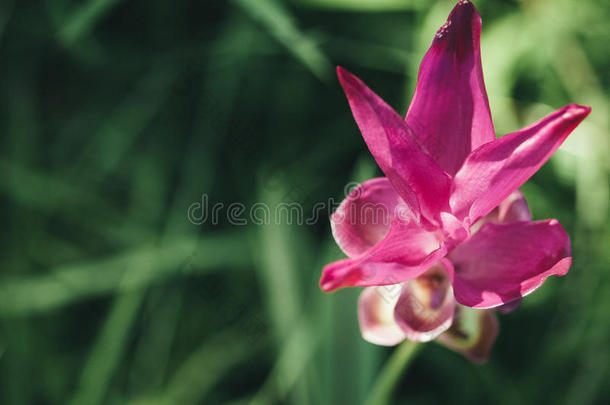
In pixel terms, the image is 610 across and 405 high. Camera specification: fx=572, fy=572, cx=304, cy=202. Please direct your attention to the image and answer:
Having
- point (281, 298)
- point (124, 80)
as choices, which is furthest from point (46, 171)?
point (281, 298)

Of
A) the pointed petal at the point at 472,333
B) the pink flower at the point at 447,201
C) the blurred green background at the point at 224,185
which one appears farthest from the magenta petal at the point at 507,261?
the blurred green background at the point at 224,185

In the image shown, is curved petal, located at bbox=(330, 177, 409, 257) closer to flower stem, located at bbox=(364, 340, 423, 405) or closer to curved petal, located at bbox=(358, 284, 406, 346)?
curved petal, located at bbox=(358, 284, 406, 346)

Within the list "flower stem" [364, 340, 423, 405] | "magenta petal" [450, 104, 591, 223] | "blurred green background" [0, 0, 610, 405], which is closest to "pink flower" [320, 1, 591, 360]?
"magenta petal" [450, 104, 591, 223]

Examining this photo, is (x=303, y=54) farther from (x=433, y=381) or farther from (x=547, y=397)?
(x=547, y=397)

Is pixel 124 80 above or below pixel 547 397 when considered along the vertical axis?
above

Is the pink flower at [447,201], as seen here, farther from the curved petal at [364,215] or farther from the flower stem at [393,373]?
the flower stem at [393,373]

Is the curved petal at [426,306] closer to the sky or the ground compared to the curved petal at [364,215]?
closer to the ground

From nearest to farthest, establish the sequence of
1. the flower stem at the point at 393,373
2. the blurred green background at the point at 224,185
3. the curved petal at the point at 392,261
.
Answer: the curved petal at the point at 392,261
the flower stem at the point at 393,373
the blurred green background at the point at 224,185
